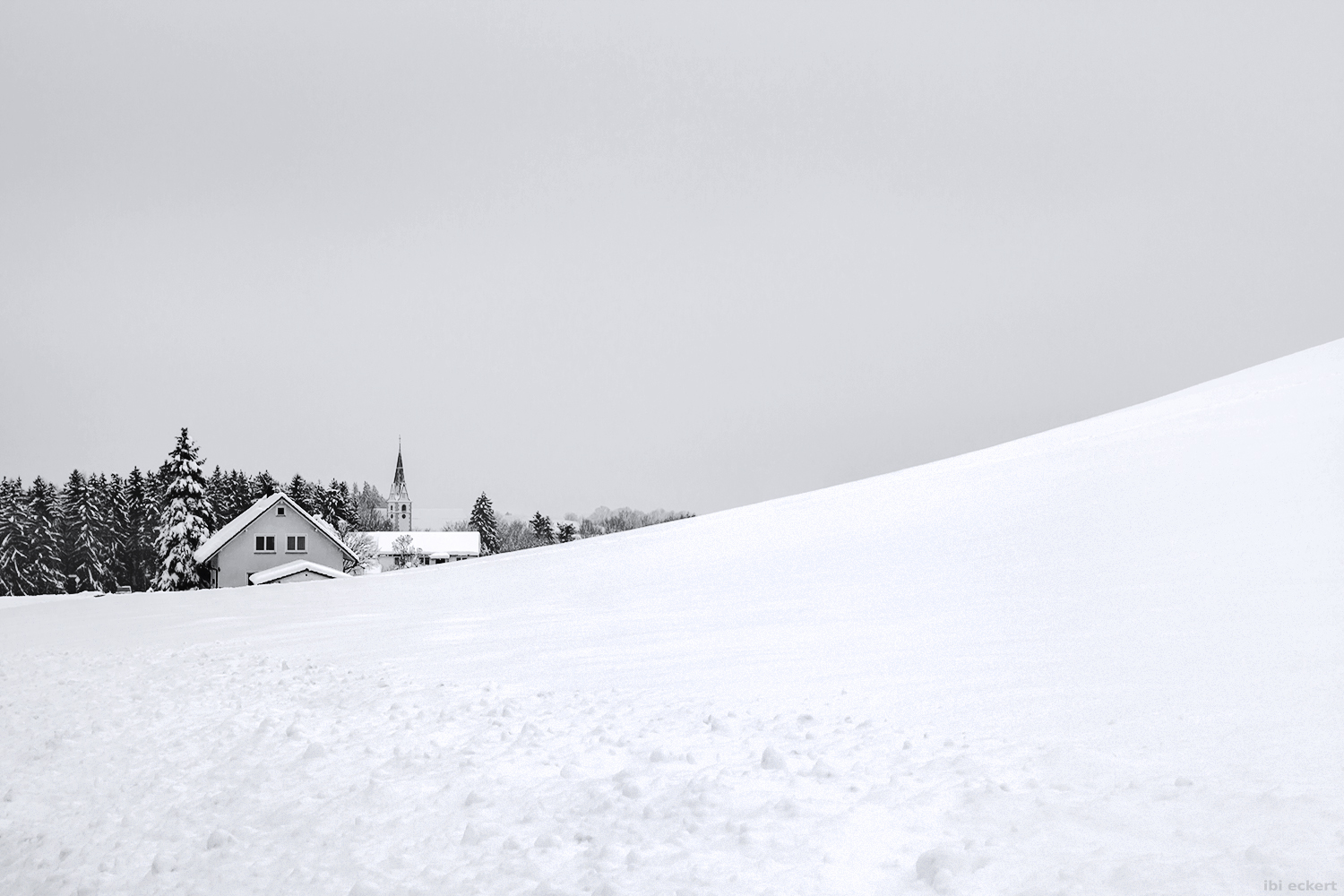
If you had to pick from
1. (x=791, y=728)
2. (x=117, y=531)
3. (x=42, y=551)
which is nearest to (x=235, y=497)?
(x=117, y=531)

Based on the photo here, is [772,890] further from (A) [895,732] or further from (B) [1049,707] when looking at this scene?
(B) [1049,707]

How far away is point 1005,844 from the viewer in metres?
5.43

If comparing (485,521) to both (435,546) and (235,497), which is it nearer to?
(435,546)

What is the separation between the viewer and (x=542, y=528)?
146 metres

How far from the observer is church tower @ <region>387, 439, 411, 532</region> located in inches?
6909

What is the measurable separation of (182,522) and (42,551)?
21905 mm

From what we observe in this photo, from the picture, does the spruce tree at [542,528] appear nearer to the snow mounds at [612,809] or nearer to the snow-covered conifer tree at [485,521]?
the snow-covered conifer tree at [485,521]

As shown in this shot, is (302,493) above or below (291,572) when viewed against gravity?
above

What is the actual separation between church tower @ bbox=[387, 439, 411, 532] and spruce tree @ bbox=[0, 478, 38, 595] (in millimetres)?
101217

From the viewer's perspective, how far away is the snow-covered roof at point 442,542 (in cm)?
10681

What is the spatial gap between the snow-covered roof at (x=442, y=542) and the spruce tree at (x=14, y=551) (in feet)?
124

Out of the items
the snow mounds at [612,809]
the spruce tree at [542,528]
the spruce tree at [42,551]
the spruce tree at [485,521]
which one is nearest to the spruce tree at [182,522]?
the spruce tree at [42,551]

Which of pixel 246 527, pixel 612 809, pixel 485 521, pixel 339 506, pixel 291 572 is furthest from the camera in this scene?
pixel 485 521

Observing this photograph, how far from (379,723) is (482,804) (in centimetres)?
300
